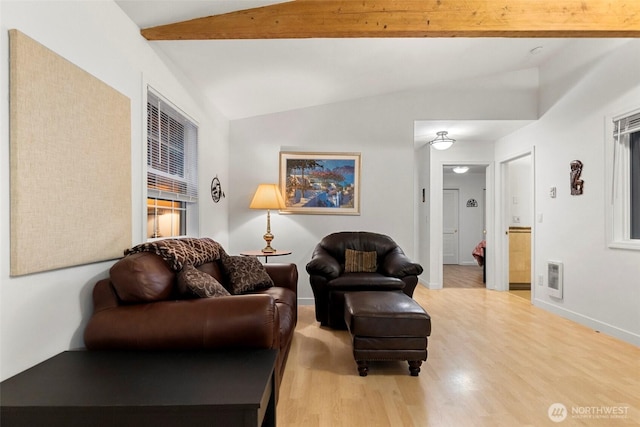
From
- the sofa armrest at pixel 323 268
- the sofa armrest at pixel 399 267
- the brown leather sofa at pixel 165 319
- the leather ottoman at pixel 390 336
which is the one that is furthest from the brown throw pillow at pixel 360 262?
the brown leather sofa at pixel 165 319

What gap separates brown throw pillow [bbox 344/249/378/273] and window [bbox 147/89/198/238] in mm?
1642

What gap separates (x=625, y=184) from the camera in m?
3.15

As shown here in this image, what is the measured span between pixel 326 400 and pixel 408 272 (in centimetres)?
164

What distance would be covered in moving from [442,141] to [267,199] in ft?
8.60

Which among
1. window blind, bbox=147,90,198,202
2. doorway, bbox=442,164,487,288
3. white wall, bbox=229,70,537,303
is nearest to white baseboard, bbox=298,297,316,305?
white wall, bbox=229,70,537,303

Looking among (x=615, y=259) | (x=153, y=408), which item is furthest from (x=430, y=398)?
(x=615, y=259)

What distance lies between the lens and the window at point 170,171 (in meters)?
2.55

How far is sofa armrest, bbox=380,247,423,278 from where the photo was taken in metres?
3.32

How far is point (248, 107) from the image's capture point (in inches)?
159

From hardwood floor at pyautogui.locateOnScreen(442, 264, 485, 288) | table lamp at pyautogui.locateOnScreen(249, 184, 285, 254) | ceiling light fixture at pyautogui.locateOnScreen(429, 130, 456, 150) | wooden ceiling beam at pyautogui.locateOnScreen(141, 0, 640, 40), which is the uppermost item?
wooden ceiling beam at pyautogui.locateOnScreen(141, 0, 640, 40)

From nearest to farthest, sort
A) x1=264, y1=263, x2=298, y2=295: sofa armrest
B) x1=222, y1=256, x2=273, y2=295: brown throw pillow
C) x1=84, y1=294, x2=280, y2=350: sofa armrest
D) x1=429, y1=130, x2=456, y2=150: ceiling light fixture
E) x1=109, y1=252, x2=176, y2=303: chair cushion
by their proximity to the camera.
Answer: x1=84, y1=294, x2=280, y2=350: sofa armrest
x1=109, y1=252, x2=176, y2=303: chair cushion
x1=222, y1=256, x2=273, y2=295: brown throw pillow
x1=264, y1=263, x2=298, y2=295: sofa armrest
x1=429, y1=130, x2=456, y2=150: ceiling light fixture

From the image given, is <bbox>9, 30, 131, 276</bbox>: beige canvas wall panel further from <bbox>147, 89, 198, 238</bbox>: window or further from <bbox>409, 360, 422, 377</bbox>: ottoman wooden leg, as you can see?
<bbox>409, 360, 422, 377</bbox>: ottoman wooden leg

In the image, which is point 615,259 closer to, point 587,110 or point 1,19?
point 587,110

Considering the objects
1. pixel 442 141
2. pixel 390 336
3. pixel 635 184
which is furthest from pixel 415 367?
pixel 442 141
